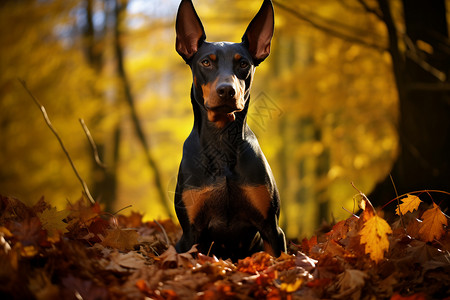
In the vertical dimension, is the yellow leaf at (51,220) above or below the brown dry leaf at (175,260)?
above

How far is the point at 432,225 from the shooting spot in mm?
2373

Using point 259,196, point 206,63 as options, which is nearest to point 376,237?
point 259,196

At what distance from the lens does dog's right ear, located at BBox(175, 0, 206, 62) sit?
3.00 meters

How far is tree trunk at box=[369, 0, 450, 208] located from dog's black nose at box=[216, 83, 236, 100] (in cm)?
291

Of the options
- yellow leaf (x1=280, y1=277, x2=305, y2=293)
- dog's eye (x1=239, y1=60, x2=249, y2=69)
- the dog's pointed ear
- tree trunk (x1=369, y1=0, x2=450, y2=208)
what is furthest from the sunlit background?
yellow leaf (x1=280, y1=277, x2=305, y2=293)

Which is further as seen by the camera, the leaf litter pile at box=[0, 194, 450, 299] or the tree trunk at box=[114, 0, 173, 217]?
the tree trunk at box=[114, 0, 173, 217]

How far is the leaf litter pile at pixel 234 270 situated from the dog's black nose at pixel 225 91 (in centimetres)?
103

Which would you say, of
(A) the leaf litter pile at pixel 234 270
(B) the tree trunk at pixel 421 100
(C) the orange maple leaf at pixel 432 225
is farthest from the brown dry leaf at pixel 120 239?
(B) the tree trunk at pixel 421 100

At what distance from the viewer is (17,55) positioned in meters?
10.4

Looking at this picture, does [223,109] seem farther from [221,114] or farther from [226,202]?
[226,202]

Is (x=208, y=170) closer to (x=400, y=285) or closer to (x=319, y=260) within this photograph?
(x=319, y=260)

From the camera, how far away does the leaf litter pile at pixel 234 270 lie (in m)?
Result: 1.77

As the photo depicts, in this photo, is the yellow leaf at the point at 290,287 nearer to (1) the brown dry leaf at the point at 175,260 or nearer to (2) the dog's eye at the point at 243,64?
(1) the brown dry leaf at the point at 175,260

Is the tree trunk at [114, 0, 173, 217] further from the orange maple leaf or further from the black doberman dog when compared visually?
the orange maple leaf
